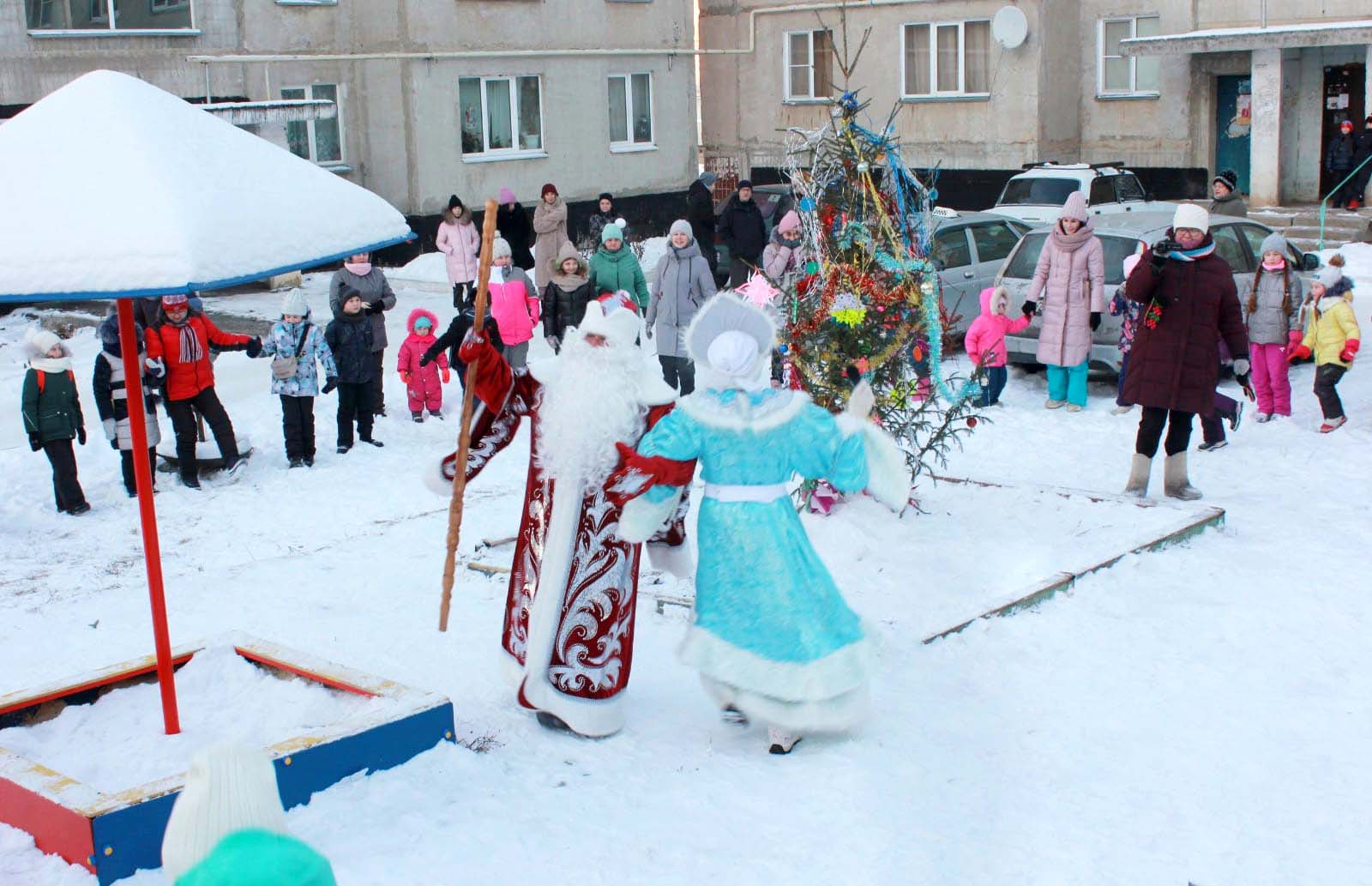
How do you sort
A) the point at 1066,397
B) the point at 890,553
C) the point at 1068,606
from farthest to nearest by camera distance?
1. the point at 1066,397
2. the point at 890,553
3. the point at 1068,606

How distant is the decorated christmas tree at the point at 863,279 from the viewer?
25.4 feet

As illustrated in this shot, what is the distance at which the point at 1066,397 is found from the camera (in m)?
11.4

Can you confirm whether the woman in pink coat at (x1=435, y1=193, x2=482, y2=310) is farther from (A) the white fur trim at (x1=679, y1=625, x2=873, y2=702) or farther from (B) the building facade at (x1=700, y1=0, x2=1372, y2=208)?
(A) the white fur trim at (x1=679, y1=625, x2=873, y2=702)

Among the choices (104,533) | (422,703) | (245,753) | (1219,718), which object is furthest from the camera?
(104,533)

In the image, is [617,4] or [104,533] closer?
[104,533]

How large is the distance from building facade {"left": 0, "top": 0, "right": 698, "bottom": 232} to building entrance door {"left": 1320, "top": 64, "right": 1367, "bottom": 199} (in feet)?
33.4

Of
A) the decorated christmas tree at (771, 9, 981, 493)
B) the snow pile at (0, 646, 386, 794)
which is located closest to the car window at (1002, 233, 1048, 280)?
the decorated christmas tree at (771, 9, 981, 493)

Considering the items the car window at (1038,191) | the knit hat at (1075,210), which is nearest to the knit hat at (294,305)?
the knit hat at (1075,210)

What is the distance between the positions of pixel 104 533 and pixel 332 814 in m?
5.08

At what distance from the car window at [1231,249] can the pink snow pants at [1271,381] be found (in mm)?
2033

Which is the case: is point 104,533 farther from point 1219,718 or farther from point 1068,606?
point 1219,718

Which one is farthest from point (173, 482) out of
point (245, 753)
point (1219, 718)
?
point (245, 753)

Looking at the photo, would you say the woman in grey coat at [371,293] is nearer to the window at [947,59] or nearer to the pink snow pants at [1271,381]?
the pink snow pants at [1271,381]

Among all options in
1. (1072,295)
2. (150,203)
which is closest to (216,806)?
(150,203)
